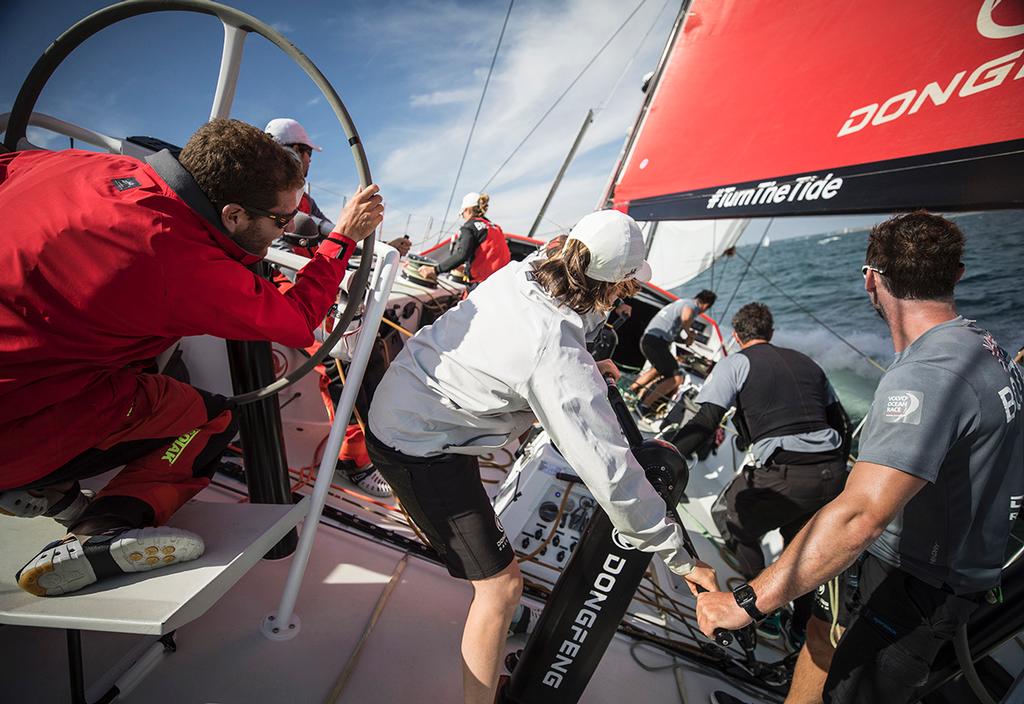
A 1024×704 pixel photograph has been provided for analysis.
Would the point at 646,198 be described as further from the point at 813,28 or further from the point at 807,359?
the point at 807,359

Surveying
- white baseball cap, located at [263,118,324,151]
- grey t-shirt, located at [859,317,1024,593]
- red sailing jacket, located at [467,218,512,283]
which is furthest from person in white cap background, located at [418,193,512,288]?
grey t-shirt, located at [859,317,1024,593]

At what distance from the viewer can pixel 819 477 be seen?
2232mm

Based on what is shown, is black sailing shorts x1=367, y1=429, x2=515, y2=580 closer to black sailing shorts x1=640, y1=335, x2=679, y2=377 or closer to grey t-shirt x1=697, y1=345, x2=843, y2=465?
grey t-shirt x1=697, y1=345, x2=843, y2=465

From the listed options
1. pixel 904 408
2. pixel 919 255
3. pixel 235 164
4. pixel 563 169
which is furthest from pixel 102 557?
pixel 563 169

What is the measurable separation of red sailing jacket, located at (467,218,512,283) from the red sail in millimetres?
1898

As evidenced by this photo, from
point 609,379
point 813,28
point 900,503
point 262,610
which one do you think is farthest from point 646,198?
point 262,610

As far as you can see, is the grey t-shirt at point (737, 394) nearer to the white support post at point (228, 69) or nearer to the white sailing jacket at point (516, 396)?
the white sailing jacket at point (516, 396)

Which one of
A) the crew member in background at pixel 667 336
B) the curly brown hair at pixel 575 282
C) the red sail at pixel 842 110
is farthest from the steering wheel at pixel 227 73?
the crew member in background at pixel 667 336

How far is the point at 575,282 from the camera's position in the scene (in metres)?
1.06

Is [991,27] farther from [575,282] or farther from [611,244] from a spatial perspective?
[575,282]

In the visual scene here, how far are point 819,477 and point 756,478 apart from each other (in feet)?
0.93

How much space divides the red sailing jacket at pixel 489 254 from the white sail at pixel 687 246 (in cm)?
486

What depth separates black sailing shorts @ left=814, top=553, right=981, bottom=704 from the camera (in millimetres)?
1184

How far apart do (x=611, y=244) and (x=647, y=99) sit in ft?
8.50
